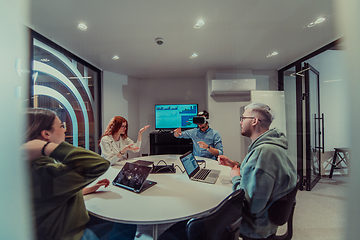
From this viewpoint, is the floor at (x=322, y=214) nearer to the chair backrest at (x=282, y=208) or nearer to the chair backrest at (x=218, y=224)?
the chair backrest at (x=282, y=208)

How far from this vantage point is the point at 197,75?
257 cm

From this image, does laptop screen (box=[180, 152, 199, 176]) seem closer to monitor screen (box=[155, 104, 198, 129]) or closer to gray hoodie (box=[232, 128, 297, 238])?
gray hoodie (box=[232, 128, 297, 238])

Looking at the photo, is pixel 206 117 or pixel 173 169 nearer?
pixel 173 169

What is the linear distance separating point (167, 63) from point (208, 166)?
1.94 meters

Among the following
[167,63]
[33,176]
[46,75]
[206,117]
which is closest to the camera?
[33,176]

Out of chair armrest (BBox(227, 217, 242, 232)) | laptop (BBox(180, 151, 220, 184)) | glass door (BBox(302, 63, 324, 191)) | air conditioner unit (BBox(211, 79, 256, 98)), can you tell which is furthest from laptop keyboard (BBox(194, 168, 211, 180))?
air conditioner unit (BBox(211, 79, 256, 98))

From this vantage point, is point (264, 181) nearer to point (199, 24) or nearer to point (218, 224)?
point (218, 224)

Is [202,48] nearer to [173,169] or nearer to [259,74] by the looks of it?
[259,74]

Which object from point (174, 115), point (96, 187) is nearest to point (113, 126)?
point (96, 187)

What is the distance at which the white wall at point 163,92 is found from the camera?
8.54ft

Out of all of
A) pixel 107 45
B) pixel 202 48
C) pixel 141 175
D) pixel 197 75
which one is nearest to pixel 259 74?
pixel 202 48

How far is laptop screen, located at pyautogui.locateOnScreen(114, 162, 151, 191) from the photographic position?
3.08 ft

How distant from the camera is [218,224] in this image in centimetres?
64

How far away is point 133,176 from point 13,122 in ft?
2.35
